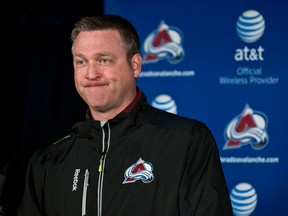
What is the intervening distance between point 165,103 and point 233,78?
0.43 m

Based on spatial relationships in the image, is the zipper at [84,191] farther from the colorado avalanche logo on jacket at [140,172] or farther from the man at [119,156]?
the colorado avalanche logo on jacket at [140,172]

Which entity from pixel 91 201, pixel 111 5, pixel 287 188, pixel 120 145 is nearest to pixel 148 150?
pixel 120 145

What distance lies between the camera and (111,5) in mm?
3322

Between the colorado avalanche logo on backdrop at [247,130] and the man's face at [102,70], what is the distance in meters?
1.39

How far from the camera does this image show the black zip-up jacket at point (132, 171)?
1686 mm

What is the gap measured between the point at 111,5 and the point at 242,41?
0.84 meters

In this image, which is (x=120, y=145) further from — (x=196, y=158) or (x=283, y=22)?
(x=283, y=22)

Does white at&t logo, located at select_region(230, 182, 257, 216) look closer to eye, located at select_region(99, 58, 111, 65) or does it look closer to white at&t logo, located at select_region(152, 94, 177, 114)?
white at&t logo, located at select_region(152, 94, 177, 114)

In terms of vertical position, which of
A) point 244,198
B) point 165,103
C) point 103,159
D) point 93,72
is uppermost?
point 93,72


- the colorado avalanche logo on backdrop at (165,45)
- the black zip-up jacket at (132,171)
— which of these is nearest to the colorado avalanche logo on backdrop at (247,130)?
the colorado avalanche logo on backdrop at (165,45)

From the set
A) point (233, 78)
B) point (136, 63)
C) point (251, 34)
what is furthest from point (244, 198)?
point (136, 63)

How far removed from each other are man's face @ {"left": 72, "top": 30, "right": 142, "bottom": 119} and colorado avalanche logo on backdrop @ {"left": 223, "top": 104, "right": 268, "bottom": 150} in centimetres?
139

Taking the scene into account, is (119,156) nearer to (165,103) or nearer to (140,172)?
(140,172)

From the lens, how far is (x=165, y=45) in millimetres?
3248
